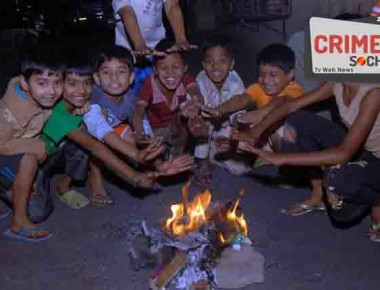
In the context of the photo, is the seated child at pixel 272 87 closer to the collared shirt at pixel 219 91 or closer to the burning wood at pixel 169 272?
the collared shirt at pixel 219 91

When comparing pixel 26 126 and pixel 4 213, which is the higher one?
pixel 26 126

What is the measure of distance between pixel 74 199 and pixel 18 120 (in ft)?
3.38

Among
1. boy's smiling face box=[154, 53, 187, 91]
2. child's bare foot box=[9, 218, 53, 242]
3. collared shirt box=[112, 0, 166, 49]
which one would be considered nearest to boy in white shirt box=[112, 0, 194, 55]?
collared shirt box=[112, 0, 166, 49]

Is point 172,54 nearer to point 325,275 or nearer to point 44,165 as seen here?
point 44,165

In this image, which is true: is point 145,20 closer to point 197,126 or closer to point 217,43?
point 217,43

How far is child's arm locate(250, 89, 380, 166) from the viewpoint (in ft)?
11.0

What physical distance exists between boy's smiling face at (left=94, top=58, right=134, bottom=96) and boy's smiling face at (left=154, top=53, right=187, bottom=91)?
0.34 meters

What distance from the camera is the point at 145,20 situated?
4.68 m

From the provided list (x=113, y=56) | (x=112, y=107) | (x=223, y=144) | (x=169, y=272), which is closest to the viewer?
(x=169, y=272)

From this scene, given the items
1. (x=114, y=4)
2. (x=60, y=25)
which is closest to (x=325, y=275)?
(x=114, y=4)

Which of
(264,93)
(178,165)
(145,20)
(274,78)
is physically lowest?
(178,165)

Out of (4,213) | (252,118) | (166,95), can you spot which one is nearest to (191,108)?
(166,95)

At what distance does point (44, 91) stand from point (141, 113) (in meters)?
0.86

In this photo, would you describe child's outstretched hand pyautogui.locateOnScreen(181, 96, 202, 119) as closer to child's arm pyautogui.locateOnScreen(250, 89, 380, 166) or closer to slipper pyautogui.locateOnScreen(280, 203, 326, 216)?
slipper pyautogui.locateOnScreen(280, 203, 326, 216)
